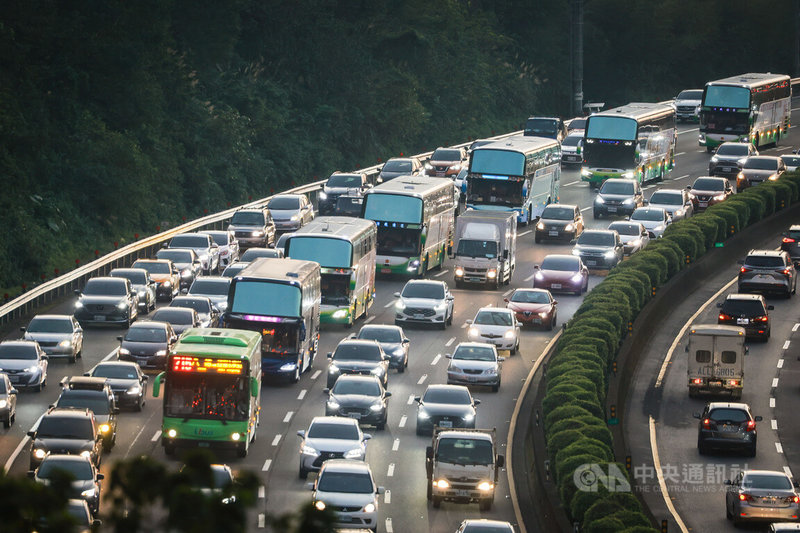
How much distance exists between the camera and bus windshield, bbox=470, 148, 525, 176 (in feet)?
223

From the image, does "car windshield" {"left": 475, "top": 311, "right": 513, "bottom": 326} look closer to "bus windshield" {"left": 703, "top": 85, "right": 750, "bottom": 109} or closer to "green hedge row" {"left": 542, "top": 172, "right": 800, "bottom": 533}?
"green hedge row" {"left": 542, "top": 172, "right": 800, "bottom": 533}

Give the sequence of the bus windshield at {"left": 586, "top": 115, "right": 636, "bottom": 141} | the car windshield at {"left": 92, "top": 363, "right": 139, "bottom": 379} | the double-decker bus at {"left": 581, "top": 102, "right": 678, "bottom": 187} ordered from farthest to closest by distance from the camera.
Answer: the double-decker bus at {"left": 581, "top": 102, "right": 678, "bottom": 187}, the bus windshield at {"left": 586, "top": 115, "right": 636, "bottom": 141}, the car windshield at {"left": 92, "top": 363, "right": 139, "bottom": 379}

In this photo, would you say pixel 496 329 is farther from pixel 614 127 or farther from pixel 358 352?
pixel 614 127

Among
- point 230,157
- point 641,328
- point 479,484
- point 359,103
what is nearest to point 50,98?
point 230,157

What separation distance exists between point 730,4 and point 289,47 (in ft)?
184

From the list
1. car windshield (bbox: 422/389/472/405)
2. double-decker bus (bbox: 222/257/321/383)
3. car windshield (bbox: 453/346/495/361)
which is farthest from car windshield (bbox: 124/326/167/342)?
car windshield (bbox: 422/389/472/405)

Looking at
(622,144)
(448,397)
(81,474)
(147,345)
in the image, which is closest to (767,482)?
(448,397)

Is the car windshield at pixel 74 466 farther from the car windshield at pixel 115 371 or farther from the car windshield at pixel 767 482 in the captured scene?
the car windshield at pixel 767 482

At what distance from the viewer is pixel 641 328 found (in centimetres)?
5434

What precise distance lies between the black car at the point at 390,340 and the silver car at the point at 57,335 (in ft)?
27.6

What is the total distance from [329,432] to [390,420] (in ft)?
20.9

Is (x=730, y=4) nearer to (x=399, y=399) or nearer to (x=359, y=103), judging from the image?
(x=359, y=103)

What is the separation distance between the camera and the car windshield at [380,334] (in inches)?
1891

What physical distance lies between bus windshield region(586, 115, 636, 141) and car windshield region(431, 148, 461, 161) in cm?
843
